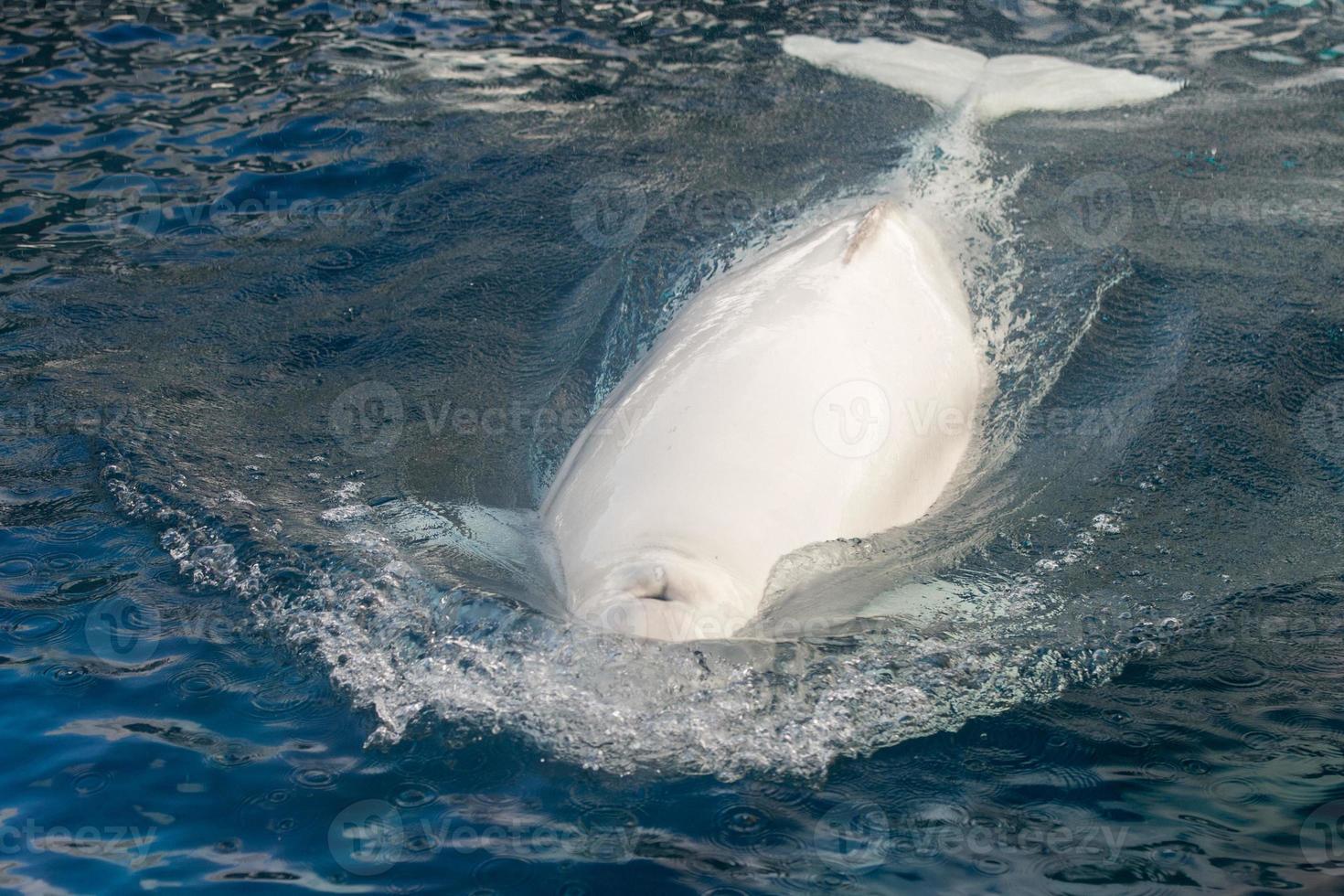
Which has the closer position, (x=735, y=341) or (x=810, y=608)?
(x=810, y=608)

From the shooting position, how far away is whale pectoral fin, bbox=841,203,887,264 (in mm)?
6508

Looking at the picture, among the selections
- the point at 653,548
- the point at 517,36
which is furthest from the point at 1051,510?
the point at 517,36

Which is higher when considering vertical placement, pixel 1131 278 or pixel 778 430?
pixel 1131 278

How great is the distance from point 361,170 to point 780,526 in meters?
5.97

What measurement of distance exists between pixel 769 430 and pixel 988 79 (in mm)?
5967

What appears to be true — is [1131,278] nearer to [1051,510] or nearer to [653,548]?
[1051,510]

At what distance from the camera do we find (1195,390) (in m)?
6.56
